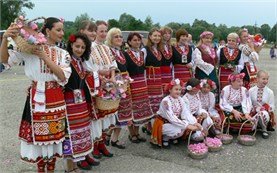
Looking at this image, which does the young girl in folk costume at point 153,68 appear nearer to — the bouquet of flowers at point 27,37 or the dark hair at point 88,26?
the dark hair at point 88,26

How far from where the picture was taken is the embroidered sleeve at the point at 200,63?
19.1 feet

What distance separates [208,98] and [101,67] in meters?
2.14

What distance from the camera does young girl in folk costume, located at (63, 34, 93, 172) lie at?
12.1ft

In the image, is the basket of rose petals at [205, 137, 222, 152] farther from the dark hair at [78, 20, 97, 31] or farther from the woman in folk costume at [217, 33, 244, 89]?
the dark hair at [78, 20, 97, 31]

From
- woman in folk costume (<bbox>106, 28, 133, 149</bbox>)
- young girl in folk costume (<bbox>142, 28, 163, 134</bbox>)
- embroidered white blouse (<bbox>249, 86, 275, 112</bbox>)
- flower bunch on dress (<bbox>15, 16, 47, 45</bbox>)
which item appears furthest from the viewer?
embroidered white blouse (<bbox>249, 86, 275, 112</bbox>)

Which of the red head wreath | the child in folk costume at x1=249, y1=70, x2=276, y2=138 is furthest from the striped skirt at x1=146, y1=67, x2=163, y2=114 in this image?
the child in folk costume at x1=249, y1=70, x2=276, y2=138

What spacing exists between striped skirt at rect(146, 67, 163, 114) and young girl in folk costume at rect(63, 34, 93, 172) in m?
1.64

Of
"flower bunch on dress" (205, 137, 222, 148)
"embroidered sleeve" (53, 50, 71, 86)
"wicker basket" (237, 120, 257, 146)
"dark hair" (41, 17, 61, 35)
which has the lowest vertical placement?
"wicker basket" (237, 120, 257, 146)

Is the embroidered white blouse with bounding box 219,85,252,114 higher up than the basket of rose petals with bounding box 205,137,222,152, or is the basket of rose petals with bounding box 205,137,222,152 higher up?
the embroidered white blouse with bounding box 219,85,252,114

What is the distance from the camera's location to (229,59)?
6109 mm

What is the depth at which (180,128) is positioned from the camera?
16.1 feet

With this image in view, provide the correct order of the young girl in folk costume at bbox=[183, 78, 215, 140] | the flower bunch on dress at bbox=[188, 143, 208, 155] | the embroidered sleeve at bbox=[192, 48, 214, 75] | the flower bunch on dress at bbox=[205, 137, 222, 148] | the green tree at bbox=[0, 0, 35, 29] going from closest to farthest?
the flower bunch on dress at bbox=[188, 143, 208, 155]
the flower bunch on dress at bbox=[205, 137, 222, 148]
the young girl in folk costume at bbox=[183, 78, 215, 140]
the embroidered sleeve at bbox=[192, 48, 214, 75]
the green tree at bbox=[0, 0, 35, 29]

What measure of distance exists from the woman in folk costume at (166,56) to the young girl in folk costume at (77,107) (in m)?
1.91

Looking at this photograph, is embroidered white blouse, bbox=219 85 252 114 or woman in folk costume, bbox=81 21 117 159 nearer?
woman in folk costume, bbox=81 21 117 159
